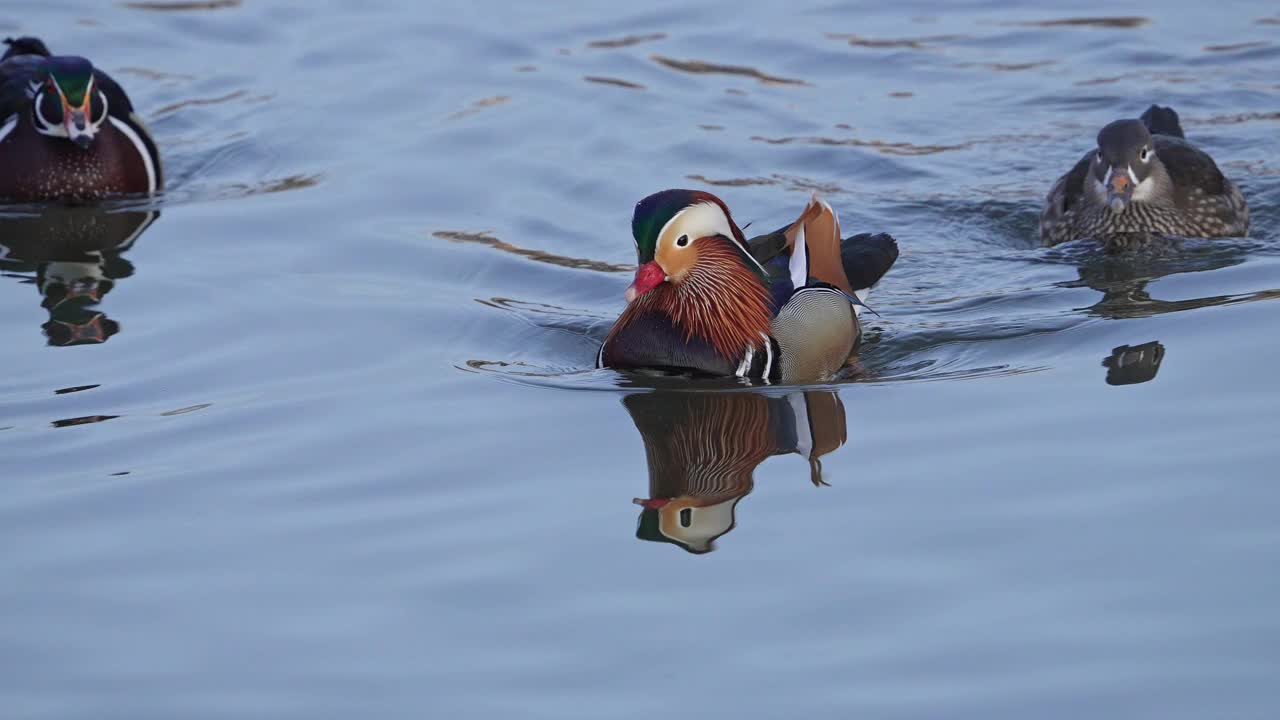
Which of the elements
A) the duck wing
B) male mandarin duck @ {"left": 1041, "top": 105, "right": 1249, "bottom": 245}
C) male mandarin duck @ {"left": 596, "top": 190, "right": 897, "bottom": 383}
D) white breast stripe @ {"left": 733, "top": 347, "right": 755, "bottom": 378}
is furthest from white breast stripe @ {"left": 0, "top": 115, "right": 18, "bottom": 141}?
male mandarin duck @ {"left": 1041, "top": 105, "right": 1249, "bottom": 245}

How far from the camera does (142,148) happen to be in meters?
10.4

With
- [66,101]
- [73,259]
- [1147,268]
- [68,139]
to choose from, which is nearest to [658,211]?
[1147,268]

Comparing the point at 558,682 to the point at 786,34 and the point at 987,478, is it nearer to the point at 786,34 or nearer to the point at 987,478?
the point at 987,478

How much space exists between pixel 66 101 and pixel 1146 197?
5.97 m

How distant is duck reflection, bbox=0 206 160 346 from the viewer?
25.5ft

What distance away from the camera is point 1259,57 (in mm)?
13133

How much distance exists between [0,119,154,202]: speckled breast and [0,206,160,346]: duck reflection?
14 cm

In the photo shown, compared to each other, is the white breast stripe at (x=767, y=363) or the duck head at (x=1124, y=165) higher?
the duck head at (x=1124, y=165)

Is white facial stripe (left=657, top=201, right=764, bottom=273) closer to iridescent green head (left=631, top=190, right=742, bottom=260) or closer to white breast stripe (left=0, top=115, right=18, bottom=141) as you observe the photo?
iridescent green head (left=631, top=190, right=742, bottom=260)

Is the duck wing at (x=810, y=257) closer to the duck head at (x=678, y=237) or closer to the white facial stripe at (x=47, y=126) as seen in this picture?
the duck head at (x=678, y=237)

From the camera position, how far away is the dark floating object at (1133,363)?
Result: 262 inches

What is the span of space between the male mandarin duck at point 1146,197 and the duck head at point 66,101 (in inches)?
216

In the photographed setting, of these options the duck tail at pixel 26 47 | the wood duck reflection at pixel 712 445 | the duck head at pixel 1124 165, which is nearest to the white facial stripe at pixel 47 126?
the duck tail at pixel 26 47

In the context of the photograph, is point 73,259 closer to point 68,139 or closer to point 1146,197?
point 68,139
